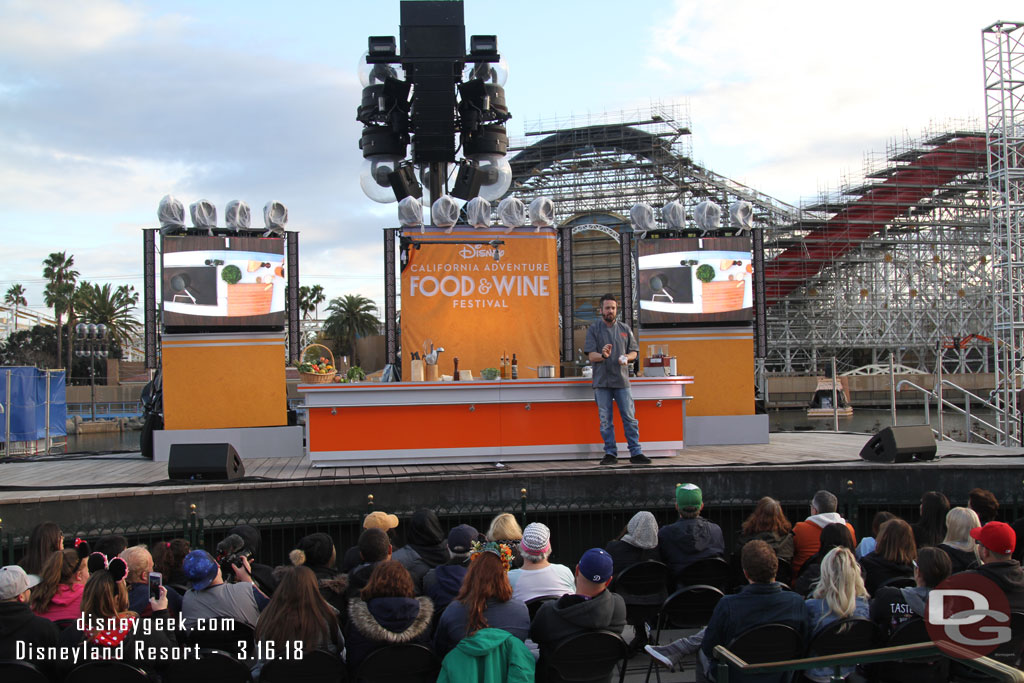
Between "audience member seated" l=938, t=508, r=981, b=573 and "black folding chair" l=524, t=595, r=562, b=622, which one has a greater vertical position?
"audience member seated" l=938, t=508, r=981, b=573

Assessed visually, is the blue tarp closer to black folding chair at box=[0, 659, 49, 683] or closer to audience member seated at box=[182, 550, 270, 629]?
audience member seated at box=[182, 550, 270, 629]

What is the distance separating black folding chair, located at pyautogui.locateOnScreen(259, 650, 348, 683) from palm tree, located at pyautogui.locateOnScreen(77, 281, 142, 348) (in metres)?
64.2

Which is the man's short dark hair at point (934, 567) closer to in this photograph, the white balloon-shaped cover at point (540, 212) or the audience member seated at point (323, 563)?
the audience member seated at point (323, 563)

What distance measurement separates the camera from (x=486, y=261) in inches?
508

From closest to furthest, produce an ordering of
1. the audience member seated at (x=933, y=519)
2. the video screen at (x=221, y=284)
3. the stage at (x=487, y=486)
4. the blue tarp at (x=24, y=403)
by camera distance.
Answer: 1. the audience member seated at (x=933, y=519)
2. the stage at (x=487, y=486)
3. the video screen at (x=221, y=284)
4. the blue tarp at (x=24, y=403)

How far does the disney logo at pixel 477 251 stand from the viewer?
12836 millimetres

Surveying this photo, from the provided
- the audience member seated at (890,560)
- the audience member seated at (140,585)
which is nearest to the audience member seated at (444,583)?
the audience member seated at (140,585)

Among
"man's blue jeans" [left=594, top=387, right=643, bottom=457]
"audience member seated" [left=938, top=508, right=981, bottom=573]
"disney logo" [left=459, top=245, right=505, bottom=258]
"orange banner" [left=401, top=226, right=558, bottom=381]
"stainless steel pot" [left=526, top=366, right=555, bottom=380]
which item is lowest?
"audience member seated" [left=938, top=508, right=981, bottom=573]

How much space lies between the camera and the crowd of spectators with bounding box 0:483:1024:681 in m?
4.10

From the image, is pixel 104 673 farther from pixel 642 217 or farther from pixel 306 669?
pixel 642 217

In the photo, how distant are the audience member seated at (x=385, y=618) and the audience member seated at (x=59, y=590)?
1922 millimetres

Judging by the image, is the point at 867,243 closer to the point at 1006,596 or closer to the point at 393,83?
the point at 393,83

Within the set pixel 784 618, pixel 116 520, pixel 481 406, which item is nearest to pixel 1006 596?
pixel 784 618

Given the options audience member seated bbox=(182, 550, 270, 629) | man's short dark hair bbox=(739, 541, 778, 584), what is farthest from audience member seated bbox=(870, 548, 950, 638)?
audience member seated bbox=(182, 550, 270, 629)
